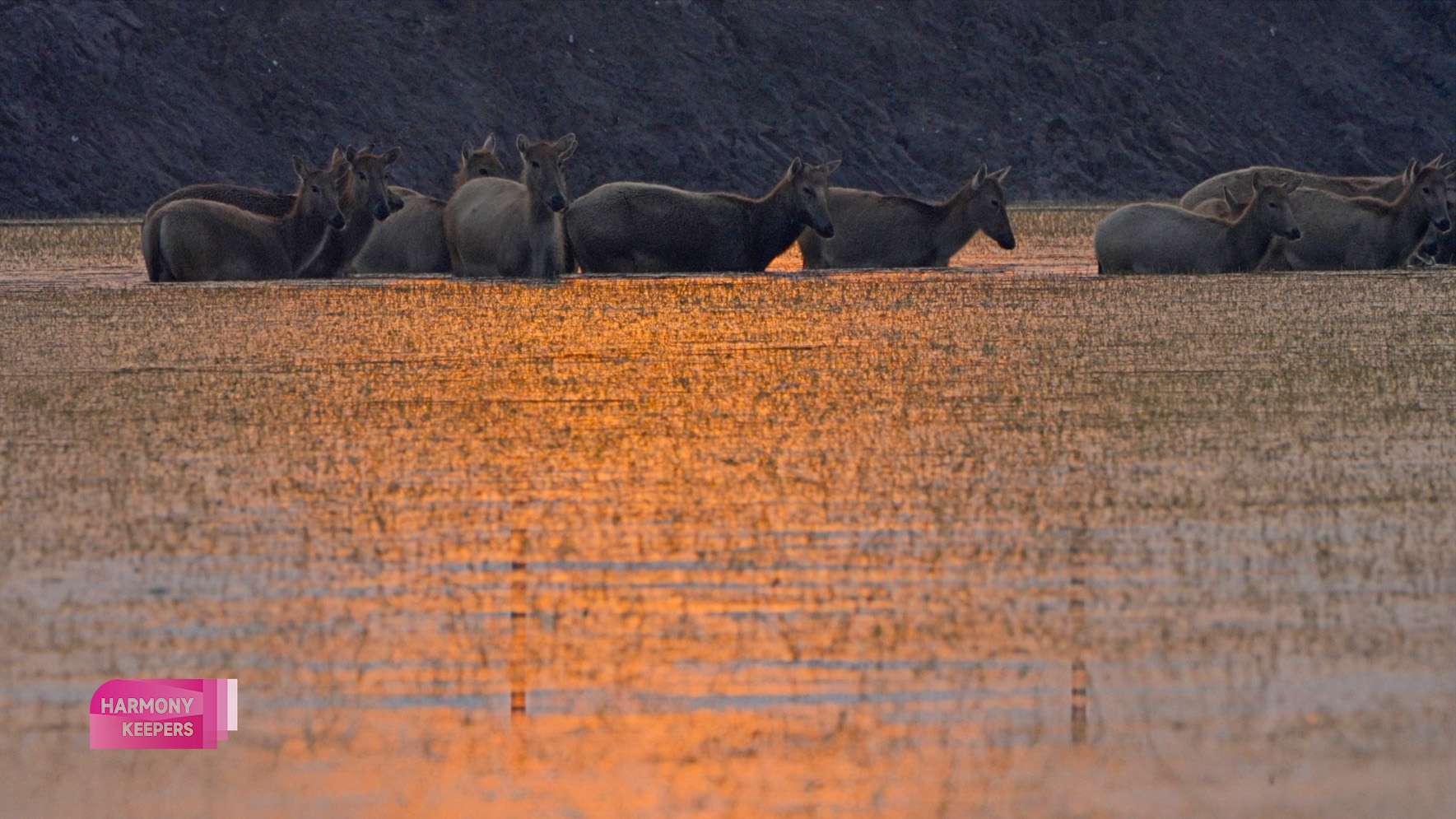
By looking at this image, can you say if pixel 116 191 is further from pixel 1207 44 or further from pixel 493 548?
pixel 493 548

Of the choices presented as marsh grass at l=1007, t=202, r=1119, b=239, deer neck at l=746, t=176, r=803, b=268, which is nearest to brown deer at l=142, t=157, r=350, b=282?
deer neck at l=746, t=176, r=803, b=268

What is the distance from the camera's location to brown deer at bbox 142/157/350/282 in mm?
20641

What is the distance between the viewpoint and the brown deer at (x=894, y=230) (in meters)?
24.4

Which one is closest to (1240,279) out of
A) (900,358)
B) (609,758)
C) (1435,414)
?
(900,358)

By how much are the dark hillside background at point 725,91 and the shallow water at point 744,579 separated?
52.6 metres

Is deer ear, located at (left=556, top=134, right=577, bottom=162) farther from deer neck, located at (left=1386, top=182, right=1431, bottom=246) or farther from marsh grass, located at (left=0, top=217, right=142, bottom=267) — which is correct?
deer neck, located at (left=1386, top=182, right=1431, bottom=246)

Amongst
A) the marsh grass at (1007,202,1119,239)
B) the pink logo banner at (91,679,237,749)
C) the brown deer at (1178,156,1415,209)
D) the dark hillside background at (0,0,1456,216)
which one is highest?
the dark hillside background at (0,0,1456,216)

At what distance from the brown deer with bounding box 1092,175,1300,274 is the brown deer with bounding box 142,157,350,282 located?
7132 millimetres

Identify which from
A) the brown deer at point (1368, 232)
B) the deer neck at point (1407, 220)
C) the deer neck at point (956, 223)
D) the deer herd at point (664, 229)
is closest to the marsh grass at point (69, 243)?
the deer herd at point (664, 229)

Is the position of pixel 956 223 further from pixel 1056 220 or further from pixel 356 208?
pixel 1056 220

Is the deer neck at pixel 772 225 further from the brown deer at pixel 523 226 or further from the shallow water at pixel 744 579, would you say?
the shallow water at pixel 744 579

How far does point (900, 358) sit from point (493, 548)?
250 inches

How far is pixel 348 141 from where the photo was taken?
2682 inches

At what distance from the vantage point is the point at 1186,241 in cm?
2208
